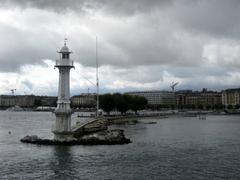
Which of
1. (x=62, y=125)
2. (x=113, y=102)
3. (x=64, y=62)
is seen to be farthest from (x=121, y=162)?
(x=113, y=102)

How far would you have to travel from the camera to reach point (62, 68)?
2403 inches

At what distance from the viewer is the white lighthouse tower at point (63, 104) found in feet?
198

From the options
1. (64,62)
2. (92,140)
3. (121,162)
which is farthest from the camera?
(92,140)

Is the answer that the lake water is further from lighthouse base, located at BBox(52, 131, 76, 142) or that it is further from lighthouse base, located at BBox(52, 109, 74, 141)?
lighthouse base, located at BBox(52, 109, 74, 141)

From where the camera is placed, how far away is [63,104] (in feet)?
200

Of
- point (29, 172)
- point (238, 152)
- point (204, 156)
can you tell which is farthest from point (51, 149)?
point (238, 152)

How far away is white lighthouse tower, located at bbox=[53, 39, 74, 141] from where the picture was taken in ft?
198

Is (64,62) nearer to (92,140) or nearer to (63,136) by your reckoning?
(63,136)

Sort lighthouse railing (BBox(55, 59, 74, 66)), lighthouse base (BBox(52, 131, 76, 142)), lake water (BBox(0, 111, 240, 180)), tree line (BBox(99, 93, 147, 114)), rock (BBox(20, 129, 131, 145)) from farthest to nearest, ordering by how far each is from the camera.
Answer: tree line (BBox(99, 93, 147, 114)) → lighthouse railing (BBox(55, 59, 74, 66)) → lighthouse base (BBox(52, 131, 76, 142)) → rock (BBox(20, 129, 131, 145)) → lake water (BBox(0, 111, 240, 180))

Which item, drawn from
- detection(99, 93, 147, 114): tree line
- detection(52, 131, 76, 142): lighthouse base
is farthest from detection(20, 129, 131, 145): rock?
detection(99, 93, 147, 114): tree line

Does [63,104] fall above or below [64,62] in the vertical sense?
below

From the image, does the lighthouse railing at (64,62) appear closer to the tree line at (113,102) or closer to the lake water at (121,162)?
the lake water at (121,162)

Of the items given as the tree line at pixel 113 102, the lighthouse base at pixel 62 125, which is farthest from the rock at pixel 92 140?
the tree line at pixel 113 102

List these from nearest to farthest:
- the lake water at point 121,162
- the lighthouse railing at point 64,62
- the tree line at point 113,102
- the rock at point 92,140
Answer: the lake water at point 121,162, the rock at point 92,140, the lighthouse railing at point 64,62, the tree line at point 113,102
